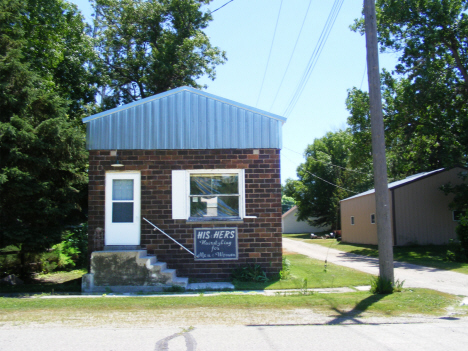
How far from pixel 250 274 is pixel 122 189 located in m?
4.15

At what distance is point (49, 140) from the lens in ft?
39.5

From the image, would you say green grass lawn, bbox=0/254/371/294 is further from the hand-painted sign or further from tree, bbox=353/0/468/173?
tree, bbox=353/0/468/173

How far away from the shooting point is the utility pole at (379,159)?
376 inches

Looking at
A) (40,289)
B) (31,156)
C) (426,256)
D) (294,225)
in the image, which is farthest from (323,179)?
(40,289)

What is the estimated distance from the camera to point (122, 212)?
1164 centimetres

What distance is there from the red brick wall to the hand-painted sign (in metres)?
0.14

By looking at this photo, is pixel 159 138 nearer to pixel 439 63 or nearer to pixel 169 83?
pixel 169 83

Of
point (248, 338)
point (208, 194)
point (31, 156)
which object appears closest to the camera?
point (248, 338)

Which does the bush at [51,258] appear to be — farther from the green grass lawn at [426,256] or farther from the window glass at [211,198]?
the green grass lawn at [426,256]

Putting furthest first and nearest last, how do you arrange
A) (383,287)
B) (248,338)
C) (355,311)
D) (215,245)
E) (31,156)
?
1. (31,156)
2. (215,245)
3. (383,287)
4. (355,311)
5. (248,338)

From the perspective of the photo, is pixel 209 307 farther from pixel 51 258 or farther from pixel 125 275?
pixel 51 258

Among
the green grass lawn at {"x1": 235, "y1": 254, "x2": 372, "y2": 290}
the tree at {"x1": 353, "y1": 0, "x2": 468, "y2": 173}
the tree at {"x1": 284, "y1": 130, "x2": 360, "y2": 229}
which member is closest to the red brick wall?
the green grass lawn at {"x1": 235, "y1": 254, "x2": 372, "y2": 290}

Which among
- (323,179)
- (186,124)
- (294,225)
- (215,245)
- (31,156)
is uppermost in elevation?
(323,179)

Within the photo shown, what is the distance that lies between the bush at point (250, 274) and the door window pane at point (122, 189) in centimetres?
352
